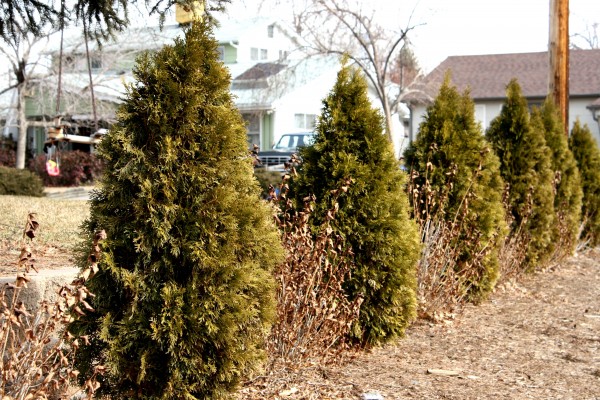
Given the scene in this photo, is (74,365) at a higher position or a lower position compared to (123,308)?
lower

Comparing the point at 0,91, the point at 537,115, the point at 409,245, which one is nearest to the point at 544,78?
the point at 0,91

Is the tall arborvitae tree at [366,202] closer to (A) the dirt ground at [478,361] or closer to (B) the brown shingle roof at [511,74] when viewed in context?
(A) the dirt ground at [478,361]

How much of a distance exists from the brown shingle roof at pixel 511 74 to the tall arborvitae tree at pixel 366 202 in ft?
79.0

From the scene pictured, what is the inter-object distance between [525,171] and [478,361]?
12.4ft

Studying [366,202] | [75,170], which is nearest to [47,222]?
[366,202]

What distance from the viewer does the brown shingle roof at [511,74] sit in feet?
99.0

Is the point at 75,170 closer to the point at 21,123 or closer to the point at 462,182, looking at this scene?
the point at 21,123

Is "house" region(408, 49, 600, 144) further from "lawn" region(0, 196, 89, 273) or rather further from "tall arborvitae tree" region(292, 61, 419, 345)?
"tall arborvitae tree" region(292, 61, 419, 345)

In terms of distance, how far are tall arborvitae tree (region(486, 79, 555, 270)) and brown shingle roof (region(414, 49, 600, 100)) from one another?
2013cm

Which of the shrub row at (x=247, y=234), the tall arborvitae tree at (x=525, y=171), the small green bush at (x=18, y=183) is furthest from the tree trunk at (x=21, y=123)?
the shrub row at (x=247, y=234)

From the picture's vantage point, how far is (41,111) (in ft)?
88.9

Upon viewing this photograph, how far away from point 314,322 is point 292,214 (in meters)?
0.88

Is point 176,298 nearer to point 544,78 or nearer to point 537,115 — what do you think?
point 537,115

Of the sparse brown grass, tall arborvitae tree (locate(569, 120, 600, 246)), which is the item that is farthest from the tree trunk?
tall arborvitae tree (locate(569, 120, 600, 246))
